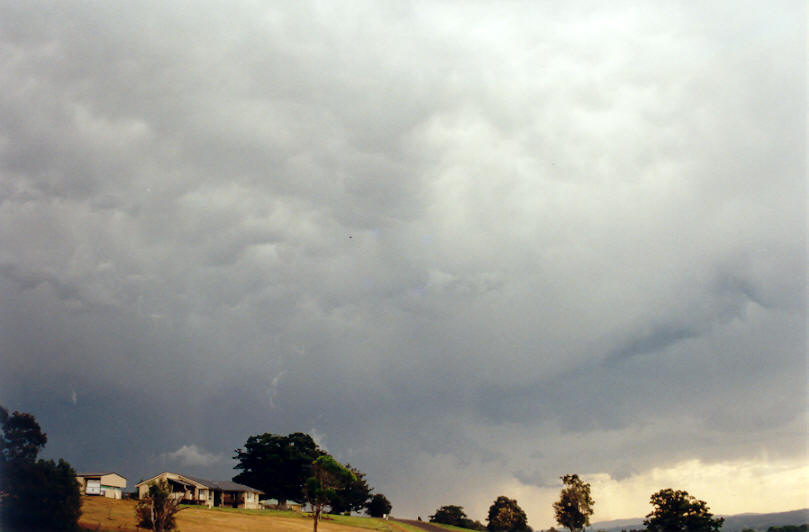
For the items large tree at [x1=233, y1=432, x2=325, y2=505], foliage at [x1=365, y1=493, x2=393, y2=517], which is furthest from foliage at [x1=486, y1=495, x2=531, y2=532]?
large tree at [x1=233, y1=432, x2=325, y2=505]

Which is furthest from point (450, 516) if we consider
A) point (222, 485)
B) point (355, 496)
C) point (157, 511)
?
point (157, 511)

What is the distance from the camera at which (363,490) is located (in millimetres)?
160000

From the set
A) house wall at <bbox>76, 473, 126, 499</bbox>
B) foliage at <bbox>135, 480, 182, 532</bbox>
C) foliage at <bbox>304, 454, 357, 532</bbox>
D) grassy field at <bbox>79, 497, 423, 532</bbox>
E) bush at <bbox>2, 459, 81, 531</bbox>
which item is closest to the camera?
foliage at <bbox>135, 480, 182, 532</bbox>

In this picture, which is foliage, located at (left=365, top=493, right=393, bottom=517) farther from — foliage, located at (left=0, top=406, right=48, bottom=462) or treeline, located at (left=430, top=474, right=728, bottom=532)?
foliage, located at (left=0, top=406, right=48, bottom=462)

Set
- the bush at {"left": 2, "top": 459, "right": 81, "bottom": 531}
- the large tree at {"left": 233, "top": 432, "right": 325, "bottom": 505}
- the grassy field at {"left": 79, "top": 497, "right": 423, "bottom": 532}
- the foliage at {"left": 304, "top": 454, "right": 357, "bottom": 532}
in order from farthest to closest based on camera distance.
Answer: the large tree at {"left": 233, "top": 432, "right": 325, "bottom": 505} < the foliage at {"left": 304, "top": 454, "right": 357, "bottom": 532} < the grassy field at {"left": 79, "top": 497, "right": 423, "bottom": 532} < the bush at {"left": 2, "top": 459, "right": 81, "bottom": 531}

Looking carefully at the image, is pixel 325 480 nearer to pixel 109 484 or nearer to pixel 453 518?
pixel 109 484

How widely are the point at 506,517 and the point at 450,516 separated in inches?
1216

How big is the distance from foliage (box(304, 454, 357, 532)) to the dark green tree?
10477cm

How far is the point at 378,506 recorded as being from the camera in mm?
161000

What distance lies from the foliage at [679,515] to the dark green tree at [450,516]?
72668 millimetres

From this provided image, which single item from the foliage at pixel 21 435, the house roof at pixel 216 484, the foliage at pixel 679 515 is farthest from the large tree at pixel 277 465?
the foliage at pixel 679 515

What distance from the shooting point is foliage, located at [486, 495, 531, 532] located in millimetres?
159375

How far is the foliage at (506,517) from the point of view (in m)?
159

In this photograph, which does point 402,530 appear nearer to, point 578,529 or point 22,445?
point 578,529
